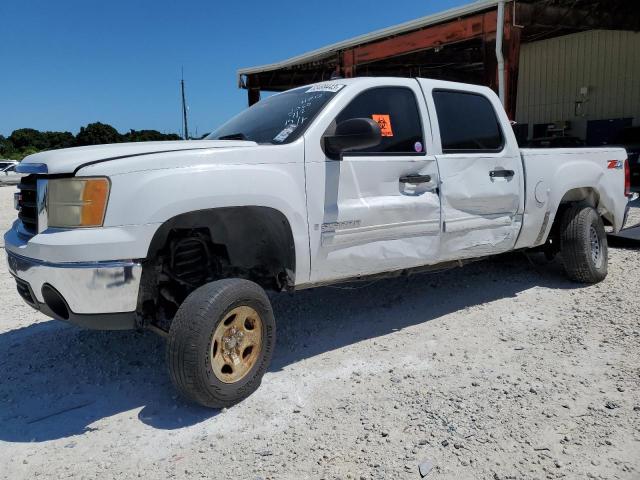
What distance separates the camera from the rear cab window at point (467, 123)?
421cm

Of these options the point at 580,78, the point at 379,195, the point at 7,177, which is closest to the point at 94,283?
the point at 379,195

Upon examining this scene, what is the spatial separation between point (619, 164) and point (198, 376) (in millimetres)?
5030

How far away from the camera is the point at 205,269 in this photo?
3.43 meters

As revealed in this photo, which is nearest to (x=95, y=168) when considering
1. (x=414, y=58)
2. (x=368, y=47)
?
(x=368, y=47)

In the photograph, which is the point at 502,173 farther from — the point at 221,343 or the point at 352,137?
the point at 221,343

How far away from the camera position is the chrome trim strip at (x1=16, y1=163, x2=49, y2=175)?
2.85m

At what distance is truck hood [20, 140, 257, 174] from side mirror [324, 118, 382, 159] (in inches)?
20.1

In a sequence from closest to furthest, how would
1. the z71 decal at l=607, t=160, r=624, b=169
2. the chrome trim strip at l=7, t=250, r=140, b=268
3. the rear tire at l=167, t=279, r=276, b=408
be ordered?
the chrome trim strip at l=7, t=250, r=140, b=268 < the rear tire at l=167, t=279, r=276, b=408 < the z71 decal at l=607, t=160, r=624, b=169

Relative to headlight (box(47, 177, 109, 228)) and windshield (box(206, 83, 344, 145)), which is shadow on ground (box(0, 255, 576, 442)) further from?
windshield (box(206, 83, 344, 145))

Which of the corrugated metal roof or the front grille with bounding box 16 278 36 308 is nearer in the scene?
the front grille with bounding box 16 278 36 308

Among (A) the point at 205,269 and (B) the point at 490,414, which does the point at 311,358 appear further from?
(B) the point at 490,414

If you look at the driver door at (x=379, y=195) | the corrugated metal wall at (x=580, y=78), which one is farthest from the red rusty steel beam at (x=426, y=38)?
the driver door at (x=379, y=195)

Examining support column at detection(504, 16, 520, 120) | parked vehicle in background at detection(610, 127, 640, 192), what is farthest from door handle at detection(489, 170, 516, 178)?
parked vehicle in background at detection(610, 127, 640, 192)

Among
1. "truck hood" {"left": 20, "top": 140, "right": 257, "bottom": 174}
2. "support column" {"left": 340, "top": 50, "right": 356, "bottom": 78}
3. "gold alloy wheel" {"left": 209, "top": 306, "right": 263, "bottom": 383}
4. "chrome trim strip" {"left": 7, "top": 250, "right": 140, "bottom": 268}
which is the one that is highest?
"support column" {"left": 340, "top": 50, "right": 356, "bottom": 78}
